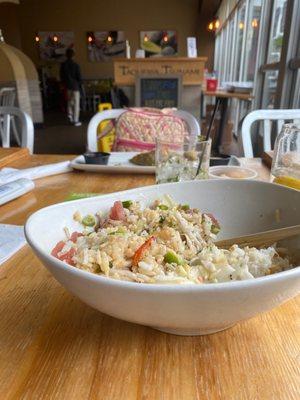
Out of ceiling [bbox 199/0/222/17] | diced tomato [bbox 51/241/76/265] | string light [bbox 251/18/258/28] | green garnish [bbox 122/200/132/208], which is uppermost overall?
ceiling [bbox 199/0/222/17]

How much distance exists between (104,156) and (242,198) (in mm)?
606

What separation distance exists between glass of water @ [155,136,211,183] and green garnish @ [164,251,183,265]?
1.35 feet

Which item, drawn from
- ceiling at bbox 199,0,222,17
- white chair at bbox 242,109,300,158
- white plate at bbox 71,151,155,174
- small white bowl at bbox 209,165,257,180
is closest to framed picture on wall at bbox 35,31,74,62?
ceiling at bbox 199,0,222,17

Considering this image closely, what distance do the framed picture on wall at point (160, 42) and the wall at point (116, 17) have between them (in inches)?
5.0

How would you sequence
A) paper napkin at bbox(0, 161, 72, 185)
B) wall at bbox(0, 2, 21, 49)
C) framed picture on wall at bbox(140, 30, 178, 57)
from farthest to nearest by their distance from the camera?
framed picture on wall at bbox(140, 30, 178, 57) < wall at bbox(0, 2, 21, 49) < paper napkin at bbox(0, 161, 72, 185)

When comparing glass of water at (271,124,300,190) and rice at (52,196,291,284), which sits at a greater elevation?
glass of water at (271,124,300,190)

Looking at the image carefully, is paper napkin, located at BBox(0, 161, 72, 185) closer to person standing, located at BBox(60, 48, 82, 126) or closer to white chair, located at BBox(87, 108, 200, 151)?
white chair, located at BBox(87, 108, 200, 151)

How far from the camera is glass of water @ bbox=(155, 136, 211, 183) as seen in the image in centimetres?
77

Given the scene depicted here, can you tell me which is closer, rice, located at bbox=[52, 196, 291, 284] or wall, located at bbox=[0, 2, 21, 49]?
rice, located at bbox=[52, 196, 291, 284]

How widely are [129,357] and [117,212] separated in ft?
0.70

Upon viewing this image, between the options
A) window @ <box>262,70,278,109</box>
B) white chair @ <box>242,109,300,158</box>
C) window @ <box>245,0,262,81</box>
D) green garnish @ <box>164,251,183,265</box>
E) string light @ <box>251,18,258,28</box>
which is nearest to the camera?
green garnish @ <box>164,251,183,265</box>

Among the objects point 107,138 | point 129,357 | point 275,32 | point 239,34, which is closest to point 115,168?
point 129,357

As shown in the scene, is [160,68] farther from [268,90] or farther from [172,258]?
[172,258]

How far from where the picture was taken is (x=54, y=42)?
9.51 meters
